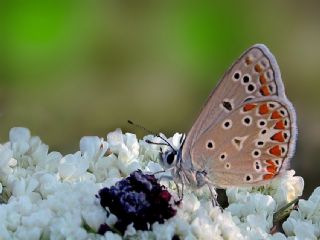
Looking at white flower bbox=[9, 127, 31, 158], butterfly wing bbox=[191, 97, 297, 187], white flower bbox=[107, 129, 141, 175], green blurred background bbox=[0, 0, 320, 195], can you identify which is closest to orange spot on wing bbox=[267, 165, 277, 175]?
butterfly wing bbox=[191, 97, 297, 187]

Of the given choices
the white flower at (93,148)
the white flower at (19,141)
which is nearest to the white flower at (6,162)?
the white flower at (19,141)

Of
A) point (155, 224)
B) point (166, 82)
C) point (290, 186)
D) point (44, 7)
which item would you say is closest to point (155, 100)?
point (166, 82)

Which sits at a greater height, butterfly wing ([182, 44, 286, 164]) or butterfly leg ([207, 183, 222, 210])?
butterfly wing ([182, 44, 286, 164])

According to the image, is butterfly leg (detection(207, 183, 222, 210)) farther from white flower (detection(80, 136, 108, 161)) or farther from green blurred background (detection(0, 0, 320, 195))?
green blurred background (detection(0, 0, 320, 195))

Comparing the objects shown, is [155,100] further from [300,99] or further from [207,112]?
[207,112]

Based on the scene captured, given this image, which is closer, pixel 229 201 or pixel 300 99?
pixel 229 201

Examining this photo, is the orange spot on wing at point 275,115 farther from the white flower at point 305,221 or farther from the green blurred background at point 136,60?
the green blurred background at point 136,60

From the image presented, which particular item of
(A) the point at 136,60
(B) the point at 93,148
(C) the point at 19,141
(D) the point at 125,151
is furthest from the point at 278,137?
(A) the point at 136,60
